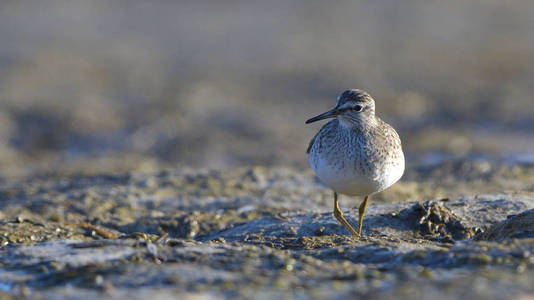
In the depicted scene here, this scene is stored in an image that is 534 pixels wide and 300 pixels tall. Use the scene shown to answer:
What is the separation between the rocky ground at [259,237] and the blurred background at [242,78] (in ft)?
8.18

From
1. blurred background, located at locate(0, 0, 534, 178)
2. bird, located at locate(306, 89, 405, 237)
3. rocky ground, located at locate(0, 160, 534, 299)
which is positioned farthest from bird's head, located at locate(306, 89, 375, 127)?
blurred background, located at locate(0, 0, 534, 178)

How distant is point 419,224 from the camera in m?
6.59

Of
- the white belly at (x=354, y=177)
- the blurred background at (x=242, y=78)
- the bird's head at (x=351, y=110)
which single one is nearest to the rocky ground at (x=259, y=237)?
the white belly at (x=354, y=177)

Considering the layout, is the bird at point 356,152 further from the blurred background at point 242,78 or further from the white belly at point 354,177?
the blurred background at point 242,78

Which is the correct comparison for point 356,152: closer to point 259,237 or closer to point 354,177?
point 354,177

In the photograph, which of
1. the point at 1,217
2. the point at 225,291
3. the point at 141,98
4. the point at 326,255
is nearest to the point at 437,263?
the point at 326,255

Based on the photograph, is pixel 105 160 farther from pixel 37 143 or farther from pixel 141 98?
pixel 141 98

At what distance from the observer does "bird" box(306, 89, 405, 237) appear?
627cm

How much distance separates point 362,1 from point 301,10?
225 cm

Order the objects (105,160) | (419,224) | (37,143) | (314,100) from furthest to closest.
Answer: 1. (314,100)
2. (37,143)
3. (105,160)
4. (419,224)

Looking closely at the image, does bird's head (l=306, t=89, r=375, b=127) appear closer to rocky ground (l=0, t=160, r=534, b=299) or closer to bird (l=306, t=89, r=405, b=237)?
bird (l=306, t=89, r=405, b=237)

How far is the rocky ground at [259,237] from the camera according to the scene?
4.30 meters

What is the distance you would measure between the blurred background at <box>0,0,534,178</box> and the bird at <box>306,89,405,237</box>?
5519 millimetres

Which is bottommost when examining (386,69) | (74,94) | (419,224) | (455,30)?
(419,224)
